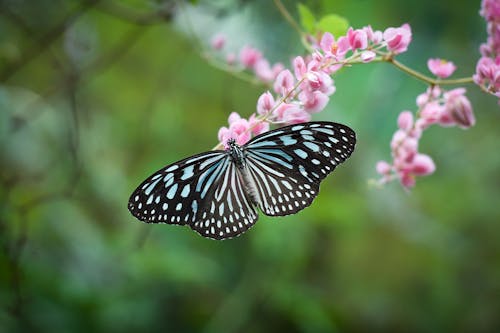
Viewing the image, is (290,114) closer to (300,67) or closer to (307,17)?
(300,67)

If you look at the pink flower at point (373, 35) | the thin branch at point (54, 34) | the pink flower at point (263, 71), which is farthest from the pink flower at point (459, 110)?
the thin branch at point (54, 34)

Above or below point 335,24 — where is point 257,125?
below

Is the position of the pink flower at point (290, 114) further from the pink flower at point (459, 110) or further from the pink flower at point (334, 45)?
the pink flower at point (459, 110)

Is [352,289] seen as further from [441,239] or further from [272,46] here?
[272,46]

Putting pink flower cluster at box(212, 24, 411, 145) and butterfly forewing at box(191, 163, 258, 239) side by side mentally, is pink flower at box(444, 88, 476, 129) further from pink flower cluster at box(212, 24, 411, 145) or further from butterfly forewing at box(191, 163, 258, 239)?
butterfly forewing at box(191, 163, 258, 239)

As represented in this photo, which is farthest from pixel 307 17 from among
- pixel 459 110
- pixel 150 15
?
Answer: pixel 150 15

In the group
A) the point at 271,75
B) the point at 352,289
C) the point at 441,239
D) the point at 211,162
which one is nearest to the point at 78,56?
the point at 271,75
